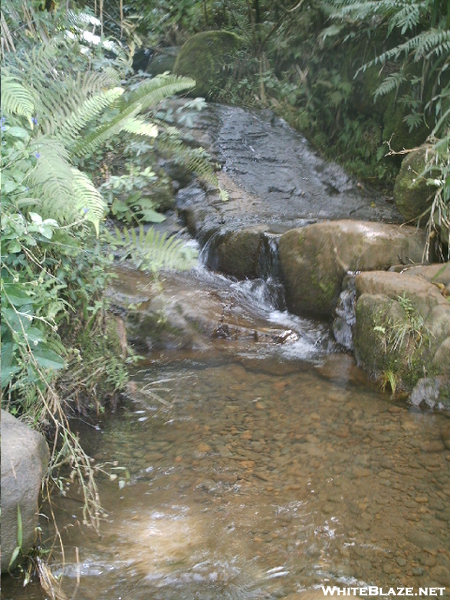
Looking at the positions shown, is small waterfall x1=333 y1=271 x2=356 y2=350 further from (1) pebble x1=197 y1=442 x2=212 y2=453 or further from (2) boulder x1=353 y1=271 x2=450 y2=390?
(1) pebble x1=197 y1=442 x2=212 y2=453

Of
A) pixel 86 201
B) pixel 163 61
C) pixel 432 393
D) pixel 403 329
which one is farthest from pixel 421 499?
pixel 163 61

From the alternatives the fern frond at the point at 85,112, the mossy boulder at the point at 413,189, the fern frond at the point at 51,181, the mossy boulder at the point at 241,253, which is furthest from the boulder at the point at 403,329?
the fern frond at the point at 51,181

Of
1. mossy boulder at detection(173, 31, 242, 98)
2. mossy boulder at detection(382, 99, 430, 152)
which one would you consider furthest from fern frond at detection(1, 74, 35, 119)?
mossy boulder at detection(173, 31, 242, 98)

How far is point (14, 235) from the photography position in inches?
75.9

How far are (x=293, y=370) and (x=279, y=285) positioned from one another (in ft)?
4.74

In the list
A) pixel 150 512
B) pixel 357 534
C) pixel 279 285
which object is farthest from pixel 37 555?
pixel 279 285

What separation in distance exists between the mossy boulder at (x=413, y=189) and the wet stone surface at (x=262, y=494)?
207 centimetres

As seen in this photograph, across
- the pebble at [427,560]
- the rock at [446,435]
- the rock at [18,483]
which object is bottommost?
the rock at [446,435]

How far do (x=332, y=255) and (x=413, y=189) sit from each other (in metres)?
1.01

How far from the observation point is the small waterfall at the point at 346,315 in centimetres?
436

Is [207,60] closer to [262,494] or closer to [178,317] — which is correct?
[178,317]

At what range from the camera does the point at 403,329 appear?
3.65 m

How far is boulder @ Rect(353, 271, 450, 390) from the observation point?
3.54 meters

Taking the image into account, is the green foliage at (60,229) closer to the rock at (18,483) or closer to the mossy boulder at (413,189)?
the rock at (18,483)
